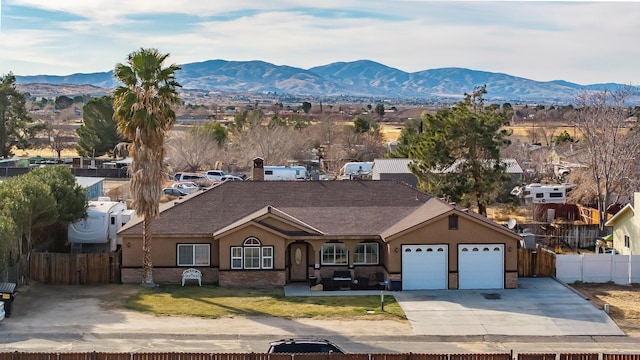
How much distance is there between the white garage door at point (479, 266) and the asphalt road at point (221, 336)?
6.65 meters

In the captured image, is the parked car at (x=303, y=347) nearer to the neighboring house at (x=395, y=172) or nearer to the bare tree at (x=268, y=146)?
the neighboring house at (x=395, y=172)

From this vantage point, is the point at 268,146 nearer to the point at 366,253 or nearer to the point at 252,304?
the point at 366,253

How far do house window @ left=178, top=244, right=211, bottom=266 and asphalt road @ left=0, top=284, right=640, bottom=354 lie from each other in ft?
18.2

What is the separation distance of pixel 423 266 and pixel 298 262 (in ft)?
17.7

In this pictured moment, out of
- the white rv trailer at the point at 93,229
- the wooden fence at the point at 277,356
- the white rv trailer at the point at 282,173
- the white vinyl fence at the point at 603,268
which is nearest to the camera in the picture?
the wooden fence at the point at 277,356

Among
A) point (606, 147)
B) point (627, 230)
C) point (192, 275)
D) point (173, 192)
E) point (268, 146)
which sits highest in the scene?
point (606, 147)

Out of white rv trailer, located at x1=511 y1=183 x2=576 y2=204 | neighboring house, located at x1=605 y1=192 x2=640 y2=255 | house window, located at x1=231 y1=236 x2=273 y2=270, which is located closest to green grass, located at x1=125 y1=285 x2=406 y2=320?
house window, located at x1=231 y1=236 x2=273 y2=270

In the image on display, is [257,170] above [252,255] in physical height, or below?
above

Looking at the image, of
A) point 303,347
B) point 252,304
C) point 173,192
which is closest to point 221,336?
point 252,304

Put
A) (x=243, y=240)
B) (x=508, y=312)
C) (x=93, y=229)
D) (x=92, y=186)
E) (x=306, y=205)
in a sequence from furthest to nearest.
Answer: (x=92, y=186), (x=93, y=229), (x=306, y=205), (x=243, y=240), (x=508, y=312)

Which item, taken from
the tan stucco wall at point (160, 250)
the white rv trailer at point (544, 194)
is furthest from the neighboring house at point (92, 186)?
the white rv trailer at point (544, 194)

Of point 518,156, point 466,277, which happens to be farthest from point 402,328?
point 518,156

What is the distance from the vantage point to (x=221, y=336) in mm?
26703

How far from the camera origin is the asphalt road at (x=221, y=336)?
25.5m
